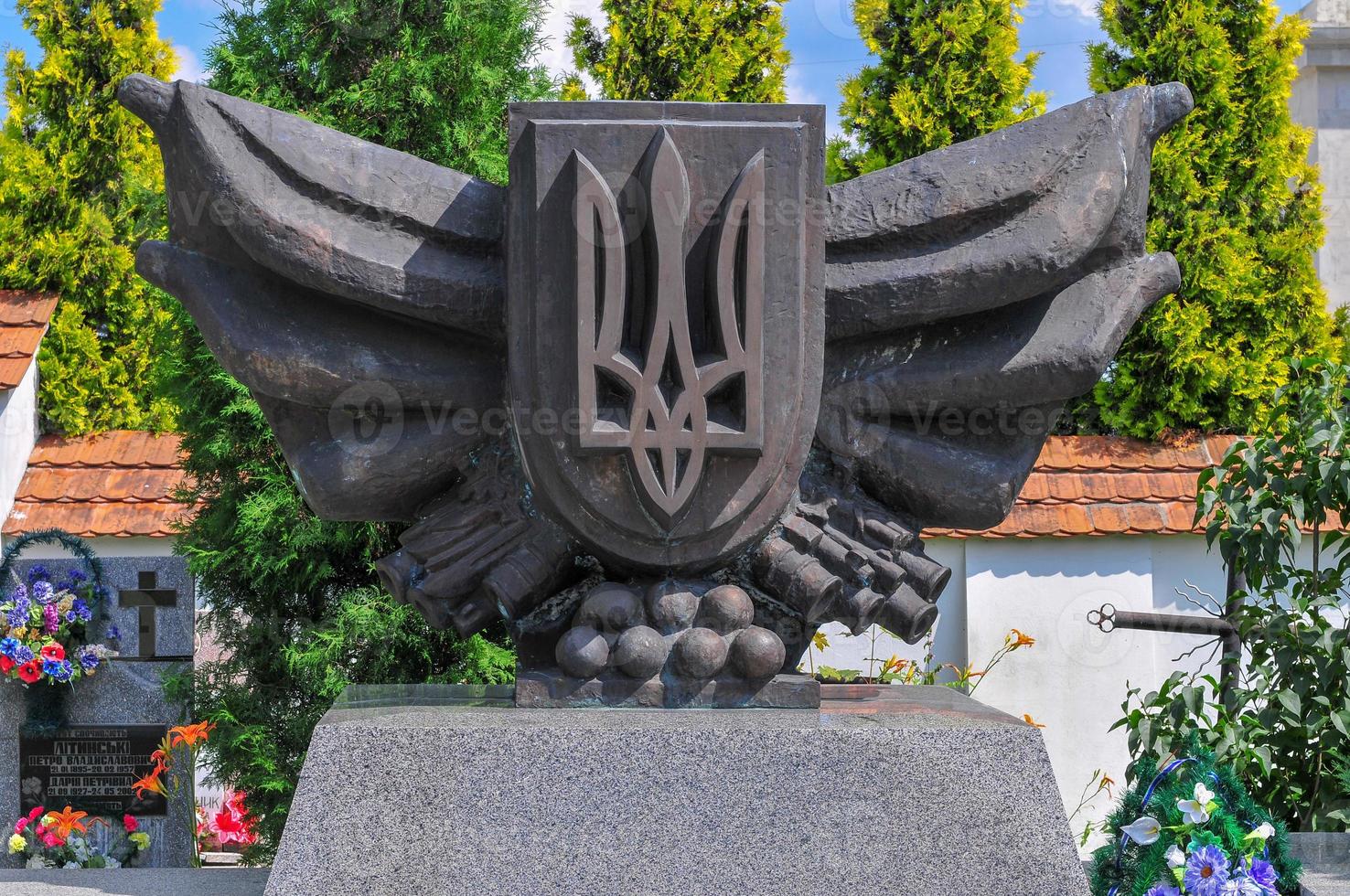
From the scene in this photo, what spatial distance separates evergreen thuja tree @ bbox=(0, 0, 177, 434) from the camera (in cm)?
639

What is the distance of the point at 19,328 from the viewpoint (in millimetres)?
6145

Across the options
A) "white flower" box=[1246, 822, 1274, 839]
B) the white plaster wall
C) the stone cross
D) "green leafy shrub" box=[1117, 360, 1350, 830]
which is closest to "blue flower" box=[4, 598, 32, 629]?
the stone cross

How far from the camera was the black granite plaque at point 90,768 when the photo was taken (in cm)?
532

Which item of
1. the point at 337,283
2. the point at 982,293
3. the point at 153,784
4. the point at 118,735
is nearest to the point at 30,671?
the point at 118,735

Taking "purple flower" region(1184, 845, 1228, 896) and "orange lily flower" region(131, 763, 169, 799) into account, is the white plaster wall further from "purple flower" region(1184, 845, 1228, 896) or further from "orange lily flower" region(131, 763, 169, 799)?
"purple flower" region(1184, 845, 1228, 896)

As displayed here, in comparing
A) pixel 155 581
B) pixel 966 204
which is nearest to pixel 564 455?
pixel 966 204

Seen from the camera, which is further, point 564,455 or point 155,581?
point 155,581

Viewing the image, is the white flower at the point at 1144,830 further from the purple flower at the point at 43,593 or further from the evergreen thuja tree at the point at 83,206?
the evergreen thuja tree at the point at 83,206

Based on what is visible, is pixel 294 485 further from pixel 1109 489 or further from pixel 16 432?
pixel 1109 489

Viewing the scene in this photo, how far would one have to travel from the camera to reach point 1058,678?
5.66 m

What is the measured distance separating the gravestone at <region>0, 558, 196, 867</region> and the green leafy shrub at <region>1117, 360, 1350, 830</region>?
3.71 metres

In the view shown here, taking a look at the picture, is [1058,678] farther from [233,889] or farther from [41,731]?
[41,731]

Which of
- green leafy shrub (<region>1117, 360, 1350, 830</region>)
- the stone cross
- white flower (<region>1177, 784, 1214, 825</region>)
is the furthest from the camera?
the stone cross

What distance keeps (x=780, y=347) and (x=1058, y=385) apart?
0.61 meters
